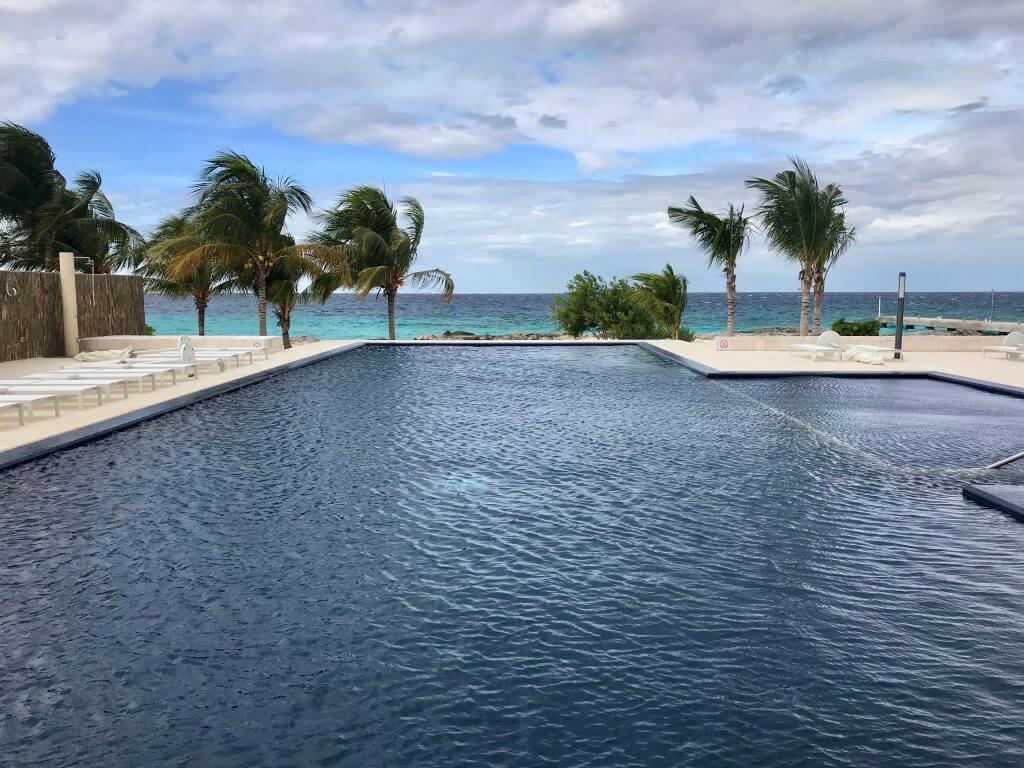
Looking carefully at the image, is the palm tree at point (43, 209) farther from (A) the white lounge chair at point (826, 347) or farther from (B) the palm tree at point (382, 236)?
(A) the white lounge chair at point (826, 347)

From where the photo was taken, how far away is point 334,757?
9.62 feet

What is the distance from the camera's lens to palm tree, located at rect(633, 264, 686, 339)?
946 inches

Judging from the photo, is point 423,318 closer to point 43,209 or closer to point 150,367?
point 43,209

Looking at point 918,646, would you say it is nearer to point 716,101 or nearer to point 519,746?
point 519,746

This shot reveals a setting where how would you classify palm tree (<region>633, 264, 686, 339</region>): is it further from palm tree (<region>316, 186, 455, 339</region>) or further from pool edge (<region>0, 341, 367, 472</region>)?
pool edge (<region>0, 341, 367, 472</region>)

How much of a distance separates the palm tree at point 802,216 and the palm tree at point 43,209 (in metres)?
18.4

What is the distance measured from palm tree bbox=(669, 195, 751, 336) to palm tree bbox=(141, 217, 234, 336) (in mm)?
12396

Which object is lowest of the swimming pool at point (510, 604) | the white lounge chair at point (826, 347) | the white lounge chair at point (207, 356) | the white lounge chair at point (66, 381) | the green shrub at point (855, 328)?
the swimming pool at point (510, 604)

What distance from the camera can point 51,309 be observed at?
1792 centimetres

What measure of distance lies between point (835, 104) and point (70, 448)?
23.9 meters

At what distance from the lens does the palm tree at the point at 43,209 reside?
2172cm

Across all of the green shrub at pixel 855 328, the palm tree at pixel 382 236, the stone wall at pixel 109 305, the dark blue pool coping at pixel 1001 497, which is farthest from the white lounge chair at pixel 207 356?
the green shrub at pixel 855 328

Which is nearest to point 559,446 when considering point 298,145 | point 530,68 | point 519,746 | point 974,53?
point 519,746

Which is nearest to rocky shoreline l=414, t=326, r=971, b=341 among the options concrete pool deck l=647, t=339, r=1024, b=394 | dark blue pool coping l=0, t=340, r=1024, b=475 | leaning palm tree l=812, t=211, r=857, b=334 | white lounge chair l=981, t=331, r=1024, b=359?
concrete pool deck l=647, t=339, r=1024, b=394
